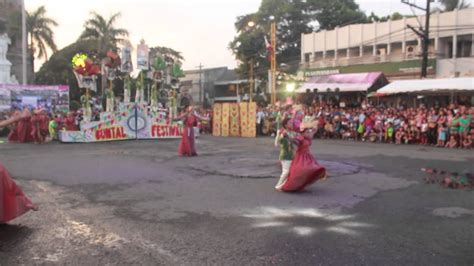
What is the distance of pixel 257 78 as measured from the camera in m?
47.2

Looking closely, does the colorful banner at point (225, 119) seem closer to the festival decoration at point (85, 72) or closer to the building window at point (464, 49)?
the festival decoration at point (85, 72)

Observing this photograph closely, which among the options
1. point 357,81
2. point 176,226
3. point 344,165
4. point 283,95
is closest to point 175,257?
point 176,226

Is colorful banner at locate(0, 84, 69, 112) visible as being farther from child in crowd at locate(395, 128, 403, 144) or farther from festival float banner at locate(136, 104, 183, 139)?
child in crowd at locate(395, 128, 403, 144)

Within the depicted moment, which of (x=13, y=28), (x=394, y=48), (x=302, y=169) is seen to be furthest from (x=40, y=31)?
(x=302, y=169)

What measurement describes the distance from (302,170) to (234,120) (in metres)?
17.2

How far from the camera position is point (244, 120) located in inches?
987

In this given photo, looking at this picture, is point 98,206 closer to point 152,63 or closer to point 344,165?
point 344,165

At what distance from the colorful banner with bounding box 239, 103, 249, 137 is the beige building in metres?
14.2

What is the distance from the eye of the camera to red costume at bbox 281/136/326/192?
8461 mm

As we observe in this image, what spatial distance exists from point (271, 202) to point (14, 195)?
3.83m

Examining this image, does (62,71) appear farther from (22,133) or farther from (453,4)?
(453,4)

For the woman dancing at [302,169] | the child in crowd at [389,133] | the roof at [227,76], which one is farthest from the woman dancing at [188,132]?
the roof at [227,76]

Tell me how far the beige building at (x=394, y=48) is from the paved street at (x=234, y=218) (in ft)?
76.2

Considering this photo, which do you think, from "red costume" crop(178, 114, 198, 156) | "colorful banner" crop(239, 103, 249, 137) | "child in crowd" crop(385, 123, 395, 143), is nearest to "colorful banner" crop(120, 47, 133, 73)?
"colorful banner" crop(239, 103, 249, 137)
